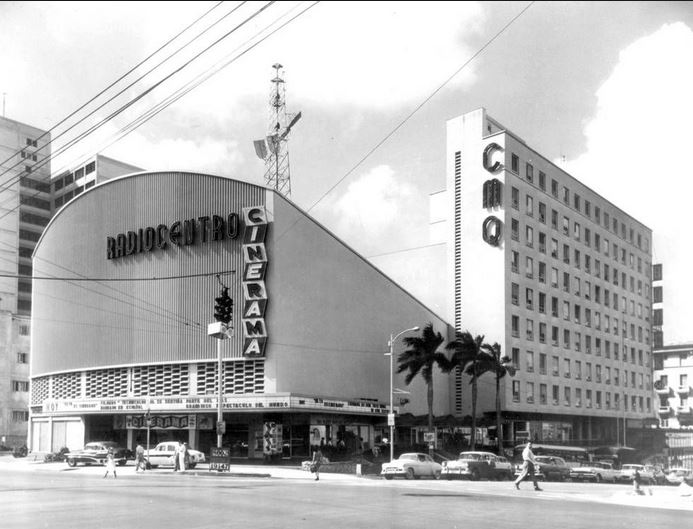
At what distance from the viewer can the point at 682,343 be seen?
9794cm

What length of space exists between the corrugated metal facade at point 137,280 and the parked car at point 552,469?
75.3ft

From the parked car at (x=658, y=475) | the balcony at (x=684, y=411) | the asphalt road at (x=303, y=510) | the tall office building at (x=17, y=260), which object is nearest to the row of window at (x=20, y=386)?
the tall office building at (x=17, y=260)

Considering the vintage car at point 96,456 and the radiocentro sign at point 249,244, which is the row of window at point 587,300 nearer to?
the radiocentro sign at point 249,244

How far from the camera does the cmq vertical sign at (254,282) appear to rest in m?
57.8

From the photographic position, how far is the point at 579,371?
87438mm

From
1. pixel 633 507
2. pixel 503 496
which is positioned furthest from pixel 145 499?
pixel 633 507

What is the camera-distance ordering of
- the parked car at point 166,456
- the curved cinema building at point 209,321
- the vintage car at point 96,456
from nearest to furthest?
1. the parked car at point 166,456
2. the vintage car at point 96,456
3. the curved cinema building at point 209,321

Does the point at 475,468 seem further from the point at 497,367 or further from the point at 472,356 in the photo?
the point at 497,367

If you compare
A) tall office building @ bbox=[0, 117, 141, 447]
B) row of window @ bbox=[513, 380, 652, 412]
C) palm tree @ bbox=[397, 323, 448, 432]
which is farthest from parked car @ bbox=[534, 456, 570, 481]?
tall office building @ bbox=[0, 117, 141, 447]

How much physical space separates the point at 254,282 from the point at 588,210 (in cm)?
4709

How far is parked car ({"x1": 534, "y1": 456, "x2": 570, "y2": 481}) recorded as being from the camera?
1804 inches

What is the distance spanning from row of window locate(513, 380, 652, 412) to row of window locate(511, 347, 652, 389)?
1290 mm

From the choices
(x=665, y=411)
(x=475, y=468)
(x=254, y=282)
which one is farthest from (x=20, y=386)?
(x=665, y=411)

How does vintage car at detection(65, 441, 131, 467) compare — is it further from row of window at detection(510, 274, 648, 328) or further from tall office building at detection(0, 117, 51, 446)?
tall office building at detection(0, 117, 51, 446)
